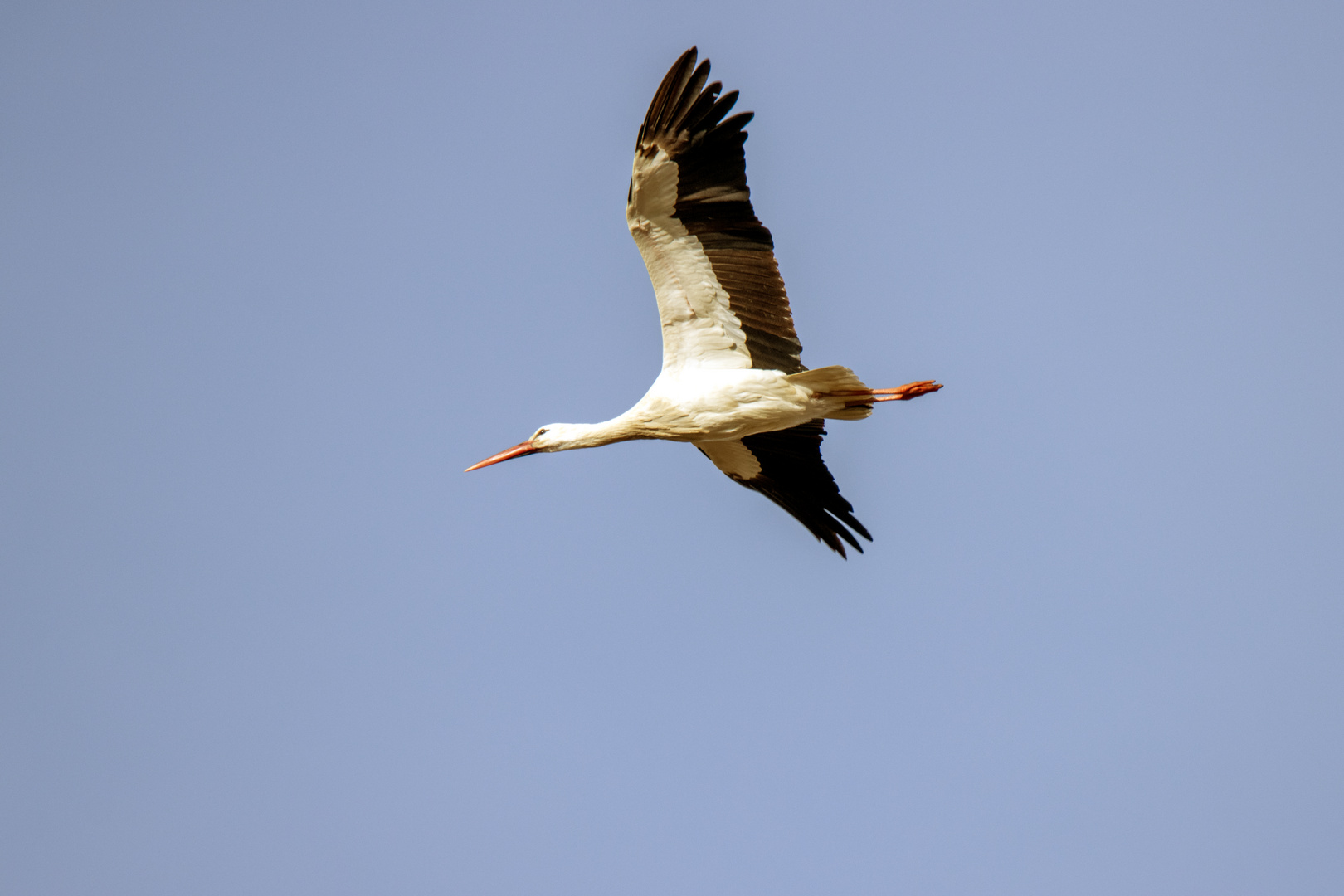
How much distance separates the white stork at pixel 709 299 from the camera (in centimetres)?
982

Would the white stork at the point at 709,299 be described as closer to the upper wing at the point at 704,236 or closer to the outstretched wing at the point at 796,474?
the upper wing at the point at 704,236

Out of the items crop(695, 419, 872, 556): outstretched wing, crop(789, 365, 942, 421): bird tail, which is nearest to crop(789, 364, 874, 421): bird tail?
crop(789, 365, 942, 421): bird tail

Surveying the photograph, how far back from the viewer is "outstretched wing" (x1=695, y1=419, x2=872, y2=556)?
1171cm

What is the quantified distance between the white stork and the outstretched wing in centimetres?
65

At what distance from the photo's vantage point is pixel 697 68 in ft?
31.9

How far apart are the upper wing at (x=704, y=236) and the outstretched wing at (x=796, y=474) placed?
1.25 meters

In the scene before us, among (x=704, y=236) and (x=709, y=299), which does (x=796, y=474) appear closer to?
(x=709, y=299)

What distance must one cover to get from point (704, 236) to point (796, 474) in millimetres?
2650

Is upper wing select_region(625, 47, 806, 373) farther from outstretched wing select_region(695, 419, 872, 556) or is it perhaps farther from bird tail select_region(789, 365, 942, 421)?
outstretched wing select_region(695, 419, 872, 556)

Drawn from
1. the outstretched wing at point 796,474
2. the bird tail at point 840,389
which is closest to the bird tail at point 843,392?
the bird tail at point 840,389

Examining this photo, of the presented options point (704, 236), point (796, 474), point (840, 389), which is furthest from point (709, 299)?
point (796, 474)

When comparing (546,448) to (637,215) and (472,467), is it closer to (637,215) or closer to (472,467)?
(472,467)

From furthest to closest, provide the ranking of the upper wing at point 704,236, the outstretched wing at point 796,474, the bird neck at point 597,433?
the outstretched wing at point 796,474
the bird neck at point 597,433
the upper wing at point 704,236

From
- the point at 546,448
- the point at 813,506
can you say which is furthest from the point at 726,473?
the point at 546,448
